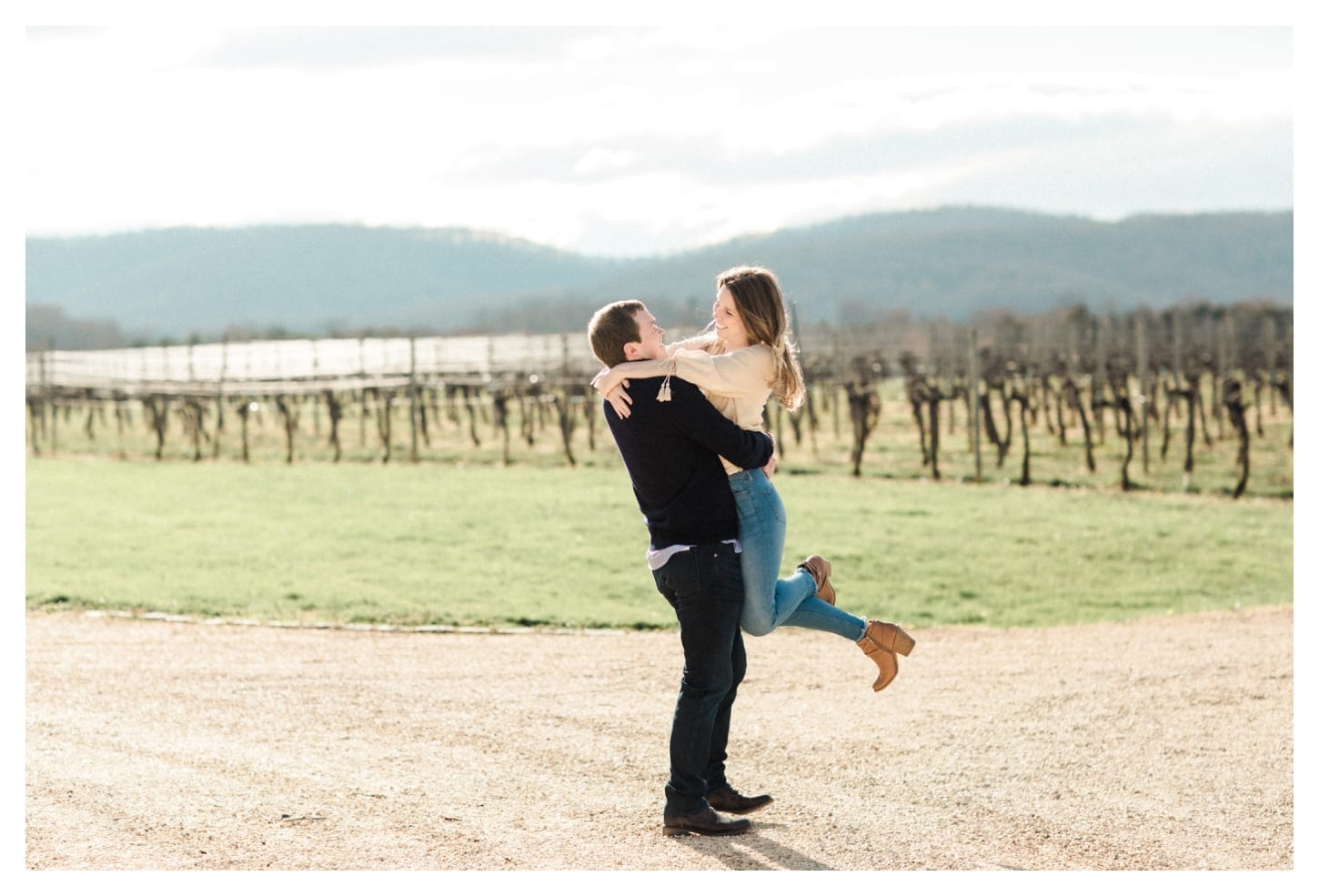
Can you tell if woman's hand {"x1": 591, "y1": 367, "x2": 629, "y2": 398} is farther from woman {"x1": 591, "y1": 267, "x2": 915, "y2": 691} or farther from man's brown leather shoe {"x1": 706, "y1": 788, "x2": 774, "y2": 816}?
man's brown leather shoe {"x1": 706, "y1": 788, "x2": 774, "y2": 816}

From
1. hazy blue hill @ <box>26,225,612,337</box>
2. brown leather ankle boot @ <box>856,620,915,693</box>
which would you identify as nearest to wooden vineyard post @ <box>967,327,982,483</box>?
brown leather ankle boot @ <box>856,620,915,693</box>

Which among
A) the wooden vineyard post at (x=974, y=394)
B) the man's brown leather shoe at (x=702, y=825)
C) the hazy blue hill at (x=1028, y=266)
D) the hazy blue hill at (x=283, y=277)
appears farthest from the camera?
the hazy blue hill at (x=283, y=277)

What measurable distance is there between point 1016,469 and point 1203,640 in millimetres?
11499

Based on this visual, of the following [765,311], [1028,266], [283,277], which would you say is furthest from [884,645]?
[283,277]

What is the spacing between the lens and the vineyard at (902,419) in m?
20.5

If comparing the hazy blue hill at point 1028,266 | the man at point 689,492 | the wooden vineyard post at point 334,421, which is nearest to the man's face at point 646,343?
the man at point 689,492

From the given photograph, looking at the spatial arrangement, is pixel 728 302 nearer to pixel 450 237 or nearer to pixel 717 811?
pixel 717 811

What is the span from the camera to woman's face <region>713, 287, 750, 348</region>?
4.45 metres

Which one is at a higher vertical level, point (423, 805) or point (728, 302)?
point (728, 302)

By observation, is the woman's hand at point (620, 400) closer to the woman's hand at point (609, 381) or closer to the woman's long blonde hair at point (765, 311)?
the woman's hand at point (609, 381)

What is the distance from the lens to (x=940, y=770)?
5.81 metres

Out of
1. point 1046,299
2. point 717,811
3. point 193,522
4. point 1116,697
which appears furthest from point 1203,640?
point 1046,299

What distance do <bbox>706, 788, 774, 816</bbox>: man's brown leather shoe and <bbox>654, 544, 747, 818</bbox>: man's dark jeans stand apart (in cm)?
9

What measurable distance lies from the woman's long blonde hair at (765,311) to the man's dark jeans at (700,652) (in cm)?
56
